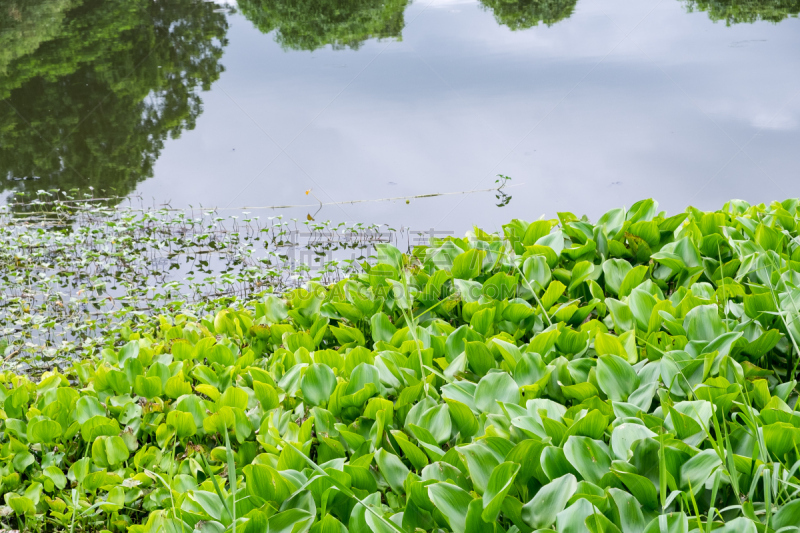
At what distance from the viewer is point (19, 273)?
4.83m

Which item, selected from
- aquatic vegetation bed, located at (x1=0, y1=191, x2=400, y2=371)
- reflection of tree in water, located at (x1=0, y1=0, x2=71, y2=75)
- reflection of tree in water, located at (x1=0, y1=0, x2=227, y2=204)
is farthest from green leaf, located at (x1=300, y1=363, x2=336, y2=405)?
reflection of tree in water, located at (x1=0, y1=0, x2=71, y2=75)

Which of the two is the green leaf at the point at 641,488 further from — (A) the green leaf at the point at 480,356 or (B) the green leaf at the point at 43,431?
(B) the green leaf at the point at 43,431

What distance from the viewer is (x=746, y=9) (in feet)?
31.7

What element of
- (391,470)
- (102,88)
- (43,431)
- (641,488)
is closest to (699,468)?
(641,488)

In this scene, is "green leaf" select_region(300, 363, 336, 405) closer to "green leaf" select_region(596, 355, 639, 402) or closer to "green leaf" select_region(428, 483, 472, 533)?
"green leaf" select_region(428, 483, 472, 533)

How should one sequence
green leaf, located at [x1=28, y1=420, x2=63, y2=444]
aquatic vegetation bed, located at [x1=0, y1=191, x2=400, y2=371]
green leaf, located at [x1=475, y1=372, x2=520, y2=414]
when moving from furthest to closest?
aquatic vegetation bed, located at [x1=0, y1=191, x2=400, y2=371] → green leaf, located at [x1=28, y1=420, x2=63, y2=444] → green leaf, located at [x1=475, y1=372, x2=520, y2=414]

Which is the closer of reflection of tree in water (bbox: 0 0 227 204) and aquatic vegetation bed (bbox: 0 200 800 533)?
aquatic vegetation bed (bbox: 0 200 800 533)

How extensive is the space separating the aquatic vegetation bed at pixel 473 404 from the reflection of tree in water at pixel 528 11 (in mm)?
8051

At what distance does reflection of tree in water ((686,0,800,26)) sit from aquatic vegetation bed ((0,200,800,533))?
8.27 metres

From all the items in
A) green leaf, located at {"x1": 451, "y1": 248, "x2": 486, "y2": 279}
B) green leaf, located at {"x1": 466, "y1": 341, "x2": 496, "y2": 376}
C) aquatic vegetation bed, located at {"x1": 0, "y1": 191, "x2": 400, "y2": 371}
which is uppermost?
green leaf, located at {"x1": 451, "y1": 248, "x2": 486, "y2": 279}

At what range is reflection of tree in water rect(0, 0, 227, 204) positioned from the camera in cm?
663

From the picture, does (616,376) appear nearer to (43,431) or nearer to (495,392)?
(495,392)

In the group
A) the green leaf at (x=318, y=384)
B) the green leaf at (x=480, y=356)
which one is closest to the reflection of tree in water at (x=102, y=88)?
the green leaf at (x=318, y=384)

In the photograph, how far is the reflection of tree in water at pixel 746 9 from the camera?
9.17m
